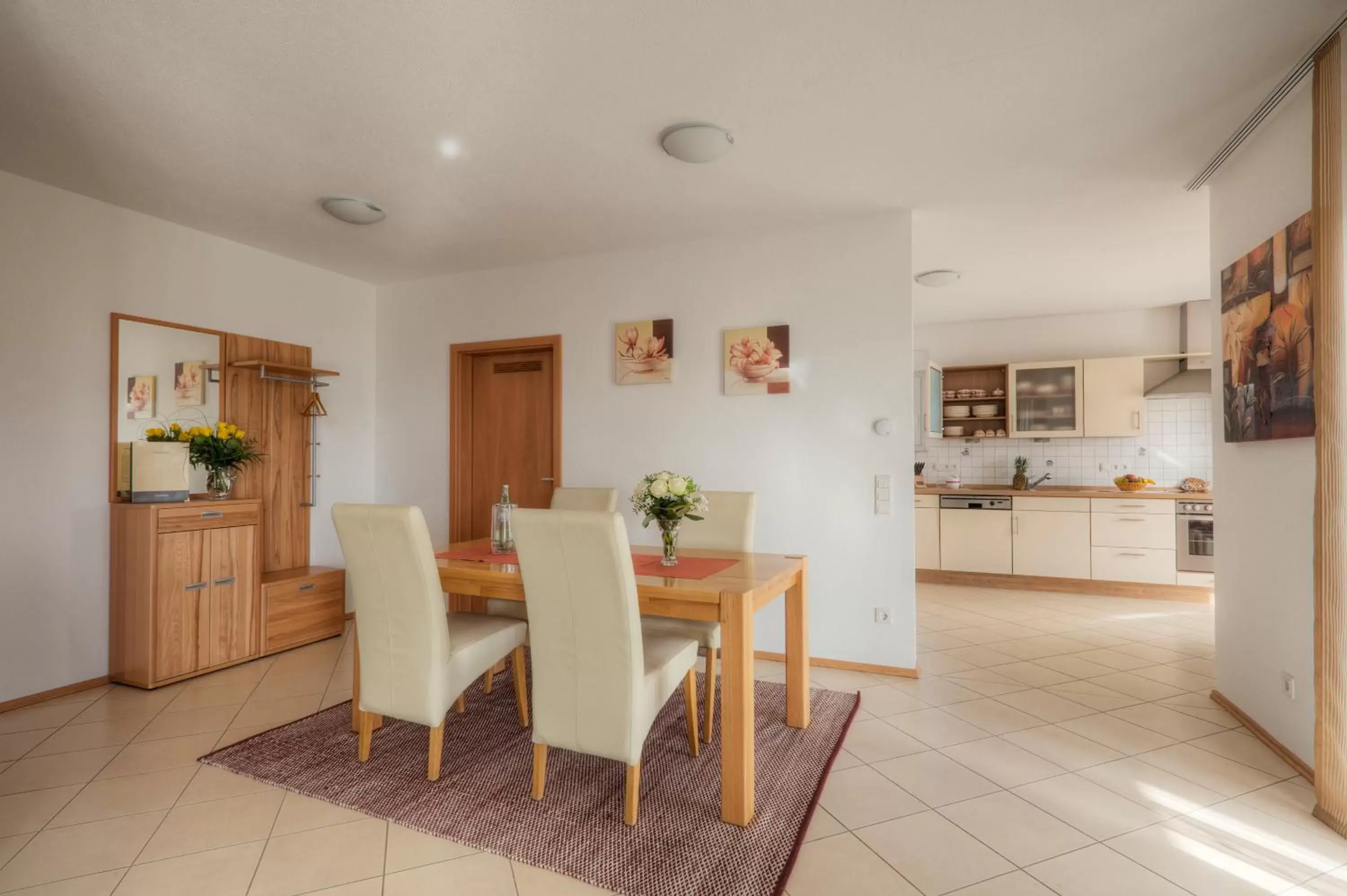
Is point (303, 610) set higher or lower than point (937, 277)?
lower

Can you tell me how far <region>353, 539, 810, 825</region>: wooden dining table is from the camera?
200 cm

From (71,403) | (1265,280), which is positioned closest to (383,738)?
(71,403)

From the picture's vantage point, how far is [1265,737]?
102 inches

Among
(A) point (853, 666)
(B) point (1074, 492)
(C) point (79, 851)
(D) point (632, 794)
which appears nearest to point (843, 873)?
(D) point (632, 794)

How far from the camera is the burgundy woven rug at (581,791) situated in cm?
182

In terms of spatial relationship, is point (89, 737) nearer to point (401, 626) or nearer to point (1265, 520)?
point (401, 626)

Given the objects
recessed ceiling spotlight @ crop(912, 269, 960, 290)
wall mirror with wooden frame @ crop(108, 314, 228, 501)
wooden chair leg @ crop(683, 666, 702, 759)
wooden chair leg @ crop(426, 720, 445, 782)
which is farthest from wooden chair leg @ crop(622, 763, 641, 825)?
recessed ceiling spotlight @ crop(912, 269, 960, 290)

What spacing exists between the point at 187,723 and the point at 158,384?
1.91m

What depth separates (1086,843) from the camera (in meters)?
1.92

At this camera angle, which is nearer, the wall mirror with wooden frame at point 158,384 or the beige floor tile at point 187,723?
the beige floor tile at point 187,723

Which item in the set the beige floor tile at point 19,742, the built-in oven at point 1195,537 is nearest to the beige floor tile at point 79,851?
the beige floor tile at point 19,742

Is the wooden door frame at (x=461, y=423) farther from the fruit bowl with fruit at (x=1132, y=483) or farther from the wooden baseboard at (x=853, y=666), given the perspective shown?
the fruit bowl with fruit at (x=1132, y=483)

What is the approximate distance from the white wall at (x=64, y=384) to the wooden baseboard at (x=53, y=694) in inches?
1.0

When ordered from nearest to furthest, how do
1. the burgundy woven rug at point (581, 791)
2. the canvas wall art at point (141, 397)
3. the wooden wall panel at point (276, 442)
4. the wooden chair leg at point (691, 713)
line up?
the burgundy woven rug at point (581, 791) → the wooden chair leg at point (691, 713) → the canvas wall art at point (141, 397) → the wooden wall panel at point (276, 442)
